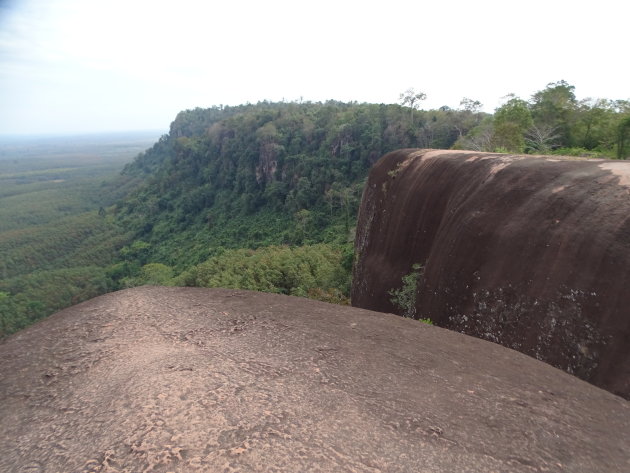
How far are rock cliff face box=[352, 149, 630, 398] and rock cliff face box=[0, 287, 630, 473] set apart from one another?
6.98 ft

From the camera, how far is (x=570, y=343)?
5.49 m

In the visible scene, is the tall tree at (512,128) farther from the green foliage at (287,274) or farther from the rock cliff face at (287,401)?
the rock cliff face at (287,401)

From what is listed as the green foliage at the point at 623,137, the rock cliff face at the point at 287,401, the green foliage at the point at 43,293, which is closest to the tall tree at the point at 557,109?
the green foliage at the point at 623,137

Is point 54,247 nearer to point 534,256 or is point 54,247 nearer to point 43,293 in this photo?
point 43,293

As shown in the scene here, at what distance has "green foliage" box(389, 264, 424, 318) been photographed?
33.6 ft

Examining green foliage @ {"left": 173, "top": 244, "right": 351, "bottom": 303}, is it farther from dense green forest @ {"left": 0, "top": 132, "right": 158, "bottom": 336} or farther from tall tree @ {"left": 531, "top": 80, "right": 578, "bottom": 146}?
dense green forest @ {"left": 0, "top": 132, "right": 158, "bottom": 336}

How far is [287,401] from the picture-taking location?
3.27 meters

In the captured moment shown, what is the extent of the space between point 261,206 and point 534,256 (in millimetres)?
49141

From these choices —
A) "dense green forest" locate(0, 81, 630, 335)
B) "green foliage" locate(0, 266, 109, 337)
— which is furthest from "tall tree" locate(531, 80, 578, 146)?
"green foliage" locate(0, 266, 109, 337)

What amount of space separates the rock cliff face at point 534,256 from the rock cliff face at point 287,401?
2.13 metres

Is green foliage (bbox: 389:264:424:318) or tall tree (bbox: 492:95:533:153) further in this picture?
tall tree (bbox: 492:95:533:153)

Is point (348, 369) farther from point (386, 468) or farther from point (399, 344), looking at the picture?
point (386, 468)

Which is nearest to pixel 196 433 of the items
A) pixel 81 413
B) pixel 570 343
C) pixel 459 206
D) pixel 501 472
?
pixel 81 413

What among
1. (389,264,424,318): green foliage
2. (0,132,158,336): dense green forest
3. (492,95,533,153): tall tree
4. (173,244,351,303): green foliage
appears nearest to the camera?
(389,264,424,318): green foliage
